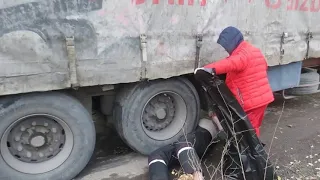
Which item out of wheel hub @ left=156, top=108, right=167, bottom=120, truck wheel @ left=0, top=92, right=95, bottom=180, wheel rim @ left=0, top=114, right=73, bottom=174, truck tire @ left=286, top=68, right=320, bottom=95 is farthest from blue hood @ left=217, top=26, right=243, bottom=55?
truck tire @ left=286, top=68, right=320, bottom=95

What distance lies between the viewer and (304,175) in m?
3.75

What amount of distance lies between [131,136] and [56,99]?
1000mm

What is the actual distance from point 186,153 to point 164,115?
29.5 inches

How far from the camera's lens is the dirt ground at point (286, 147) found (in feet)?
12.7

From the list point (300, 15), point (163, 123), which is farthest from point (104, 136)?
point (300, 15)

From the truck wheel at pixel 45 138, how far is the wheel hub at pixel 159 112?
2.52ft

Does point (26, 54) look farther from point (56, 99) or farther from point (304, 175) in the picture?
point (304, 175)

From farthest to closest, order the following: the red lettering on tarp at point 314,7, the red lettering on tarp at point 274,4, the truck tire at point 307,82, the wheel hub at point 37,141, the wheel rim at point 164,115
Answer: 1. the truck tire at point 307,82
2. the red lettering on tarp at point 314,7
3. the red lettering on tarp at point 274,4
4. the wheel rim at point 164,115
5. the wheel hub at point 37,141

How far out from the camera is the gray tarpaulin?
2963 mm

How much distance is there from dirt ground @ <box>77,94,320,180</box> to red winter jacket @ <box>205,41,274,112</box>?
2.78ft

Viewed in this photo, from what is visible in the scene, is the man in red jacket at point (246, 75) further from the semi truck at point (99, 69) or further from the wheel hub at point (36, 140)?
the wheel hub at point (36, 140)

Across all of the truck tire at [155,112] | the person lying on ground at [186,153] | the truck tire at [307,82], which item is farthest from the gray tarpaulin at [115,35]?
the truck tire at [307,82]

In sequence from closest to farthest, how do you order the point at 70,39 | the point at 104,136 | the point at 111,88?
the point at 70,39, the point at 111,88, the point at 104,136

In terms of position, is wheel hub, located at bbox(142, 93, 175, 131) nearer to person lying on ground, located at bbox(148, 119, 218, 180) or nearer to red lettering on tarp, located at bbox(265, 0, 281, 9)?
person lying on ground, located at bbox(148, 119, 218, 180)
